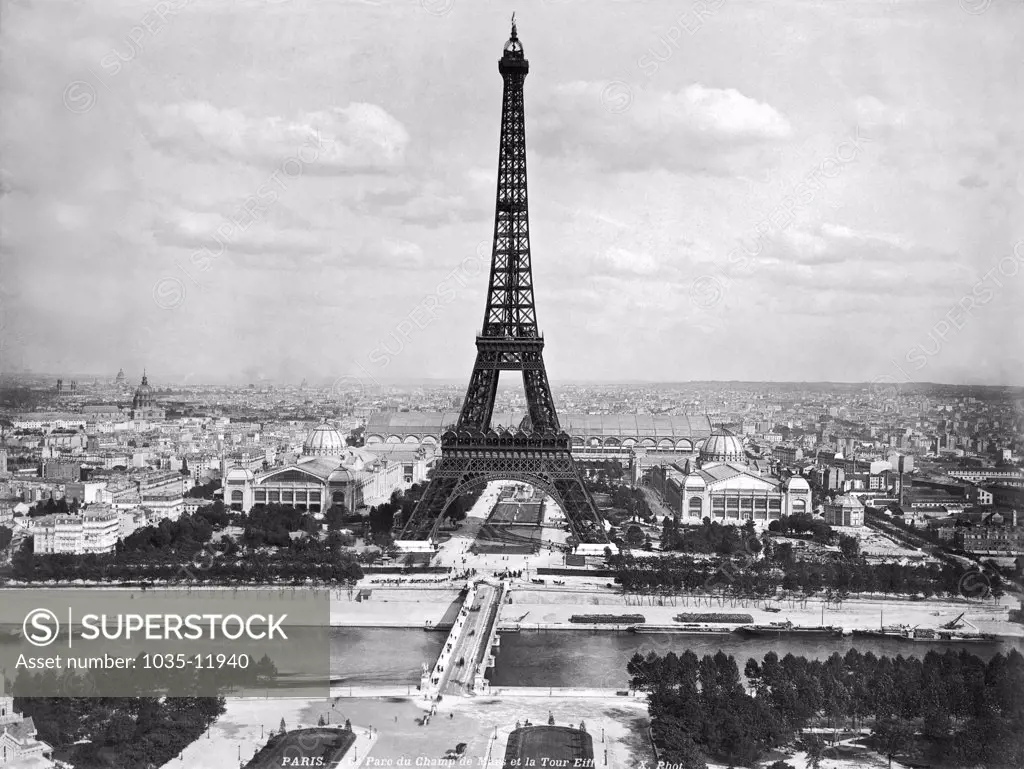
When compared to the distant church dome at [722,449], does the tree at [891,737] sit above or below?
below

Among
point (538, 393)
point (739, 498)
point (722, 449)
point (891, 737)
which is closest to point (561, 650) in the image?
point (891, 737)

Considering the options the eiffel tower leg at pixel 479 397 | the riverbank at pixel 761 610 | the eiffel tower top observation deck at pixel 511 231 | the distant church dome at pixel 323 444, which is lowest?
the riverbank at pixel 761 610

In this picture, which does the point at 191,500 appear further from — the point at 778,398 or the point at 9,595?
the point at 778,398

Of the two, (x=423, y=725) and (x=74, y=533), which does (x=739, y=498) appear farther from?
(x=423, y=725)

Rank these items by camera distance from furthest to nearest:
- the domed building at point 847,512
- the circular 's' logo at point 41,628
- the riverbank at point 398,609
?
1. the domed building at point 847,512
2. the riverbank at point 398,609
3. the circular 's' logo at point 41,628

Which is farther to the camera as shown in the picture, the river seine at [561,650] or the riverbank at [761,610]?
the riverbank at [761,610]

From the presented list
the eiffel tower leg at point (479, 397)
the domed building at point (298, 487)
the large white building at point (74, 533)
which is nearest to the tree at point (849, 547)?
the eiffel tower leg at point (479, 397)

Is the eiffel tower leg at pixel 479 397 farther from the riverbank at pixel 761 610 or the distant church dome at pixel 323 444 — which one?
the distant church dome at pixel 323 444
